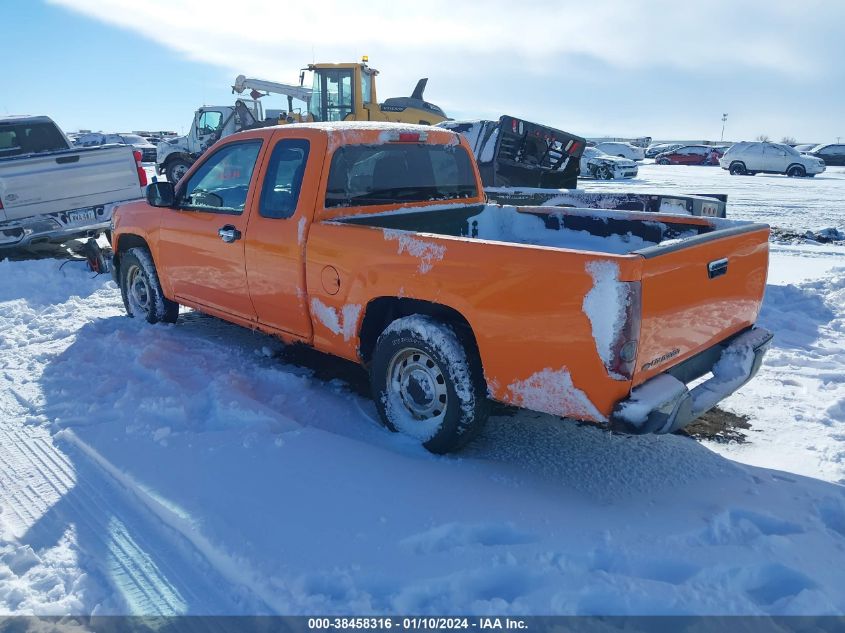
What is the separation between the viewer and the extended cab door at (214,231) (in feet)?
15.5

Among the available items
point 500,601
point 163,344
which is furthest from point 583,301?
point 163,344

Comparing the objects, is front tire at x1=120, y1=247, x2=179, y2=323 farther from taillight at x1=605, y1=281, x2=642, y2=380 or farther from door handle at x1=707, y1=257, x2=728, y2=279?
door handle at x1=707, y1=257, x2=728, y2=279

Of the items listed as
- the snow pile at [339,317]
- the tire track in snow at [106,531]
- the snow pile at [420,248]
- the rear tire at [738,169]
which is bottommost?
the tire track in snow at [106,531]


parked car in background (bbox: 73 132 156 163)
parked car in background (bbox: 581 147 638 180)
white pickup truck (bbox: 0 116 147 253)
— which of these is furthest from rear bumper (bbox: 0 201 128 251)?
parked car in background (bbox: 73 132 156 163)

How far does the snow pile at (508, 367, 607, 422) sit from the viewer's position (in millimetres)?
2969

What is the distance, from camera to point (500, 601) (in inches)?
96.1

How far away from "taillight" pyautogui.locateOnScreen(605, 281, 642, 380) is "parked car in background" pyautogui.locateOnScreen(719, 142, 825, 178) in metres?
30.4

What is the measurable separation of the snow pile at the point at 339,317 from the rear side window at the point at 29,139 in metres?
8.31

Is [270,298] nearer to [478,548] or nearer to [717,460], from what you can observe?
[478,548]

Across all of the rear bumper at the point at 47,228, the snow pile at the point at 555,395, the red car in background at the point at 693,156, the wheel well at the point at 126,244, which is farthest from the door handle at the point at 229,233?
the red car in background at the point at 693,156

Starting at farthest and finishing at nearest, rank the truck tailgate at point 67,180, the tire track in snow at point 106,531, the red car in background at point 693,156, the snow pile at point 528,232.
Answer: the red car in background at point 693,156 < the truck tailgate at point 67,180 < the snow pile at point 528,232 < the tire track in snow at point 106,531

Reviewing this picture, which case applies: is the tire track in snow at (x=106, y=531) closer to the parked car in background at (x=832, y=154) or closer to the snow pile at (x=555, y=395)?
the snow pile at (x=555, y=395)

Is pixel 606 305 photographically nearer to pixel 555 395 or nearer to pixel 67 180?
pixel 555 395

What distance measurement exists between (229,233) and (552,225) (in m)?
2.43
